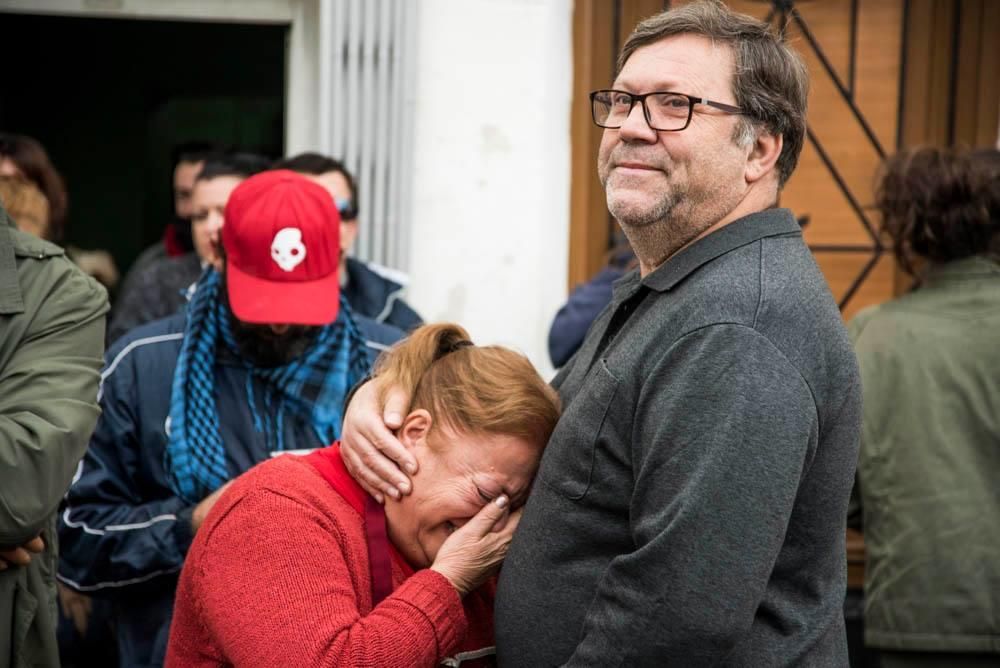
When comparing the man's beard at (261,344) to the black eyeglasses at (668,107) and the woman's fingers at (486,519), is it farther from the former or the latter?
the black eyeglasses at (668,107)

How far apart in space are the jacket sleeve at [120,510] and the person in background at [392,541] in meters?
0.78

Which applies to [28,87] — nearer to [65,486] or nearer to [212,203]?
[212,203]

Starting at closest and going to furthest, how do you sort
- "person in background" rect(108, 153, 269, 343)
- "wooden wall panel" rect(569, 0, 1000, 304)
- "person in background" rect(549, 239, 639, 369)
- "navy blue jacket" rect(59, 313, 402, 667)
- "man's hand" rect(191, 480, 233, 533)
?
"man's hand" rect(191, 480, 233, 533) < "navy blue jacket" rect(59, 313, 402, 667) < "person in background" rect(549, 239, 639, 369) < "person in background" rect(108, 153, 269, 343) < "wooden wall panel" rect(569, 0, 1000, 304)

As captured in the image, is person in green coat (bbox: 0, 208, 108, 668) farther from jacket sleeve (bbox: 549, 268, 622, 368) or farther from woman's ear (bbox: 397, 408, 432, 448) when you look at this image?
jacket sleeve (bbox: 549, 268, 622, 368)

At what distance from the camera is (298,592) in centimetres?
190

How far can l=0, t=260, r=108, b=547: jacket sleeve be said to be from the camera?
2.34 meters

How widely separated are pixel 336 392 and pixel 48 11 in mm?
2783

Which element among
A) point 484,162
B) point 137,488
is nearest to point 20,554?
point 137,488

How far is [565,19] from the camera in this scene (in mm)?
5137

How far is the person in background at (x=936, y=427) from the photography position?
3.33 m

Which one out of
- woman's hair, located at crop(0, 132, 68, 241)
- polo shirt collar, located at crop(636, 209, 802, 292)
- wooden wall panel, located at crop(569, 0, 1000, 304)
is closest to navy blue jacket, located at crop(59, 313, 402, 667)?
polo shirt collar, located at crop(636, 209, 802, 292)

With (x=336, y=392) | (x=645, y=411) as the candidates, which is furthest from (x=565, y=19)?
(x=645, y=411)

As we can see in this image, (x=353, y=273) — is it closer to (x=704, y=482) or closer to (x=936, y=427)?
(x=936, y=427)

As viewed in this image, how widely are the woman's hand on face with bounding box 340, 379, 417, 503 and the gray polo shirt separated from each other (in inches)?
9.3
